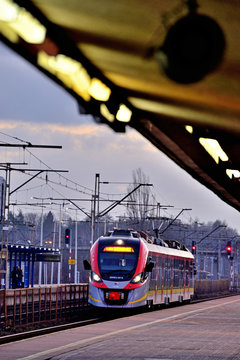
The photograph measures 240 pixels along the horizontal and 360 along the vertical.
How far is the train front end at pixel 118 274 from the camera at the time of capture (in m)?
31.6

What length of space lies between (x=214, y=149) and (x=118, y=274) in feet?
68.8

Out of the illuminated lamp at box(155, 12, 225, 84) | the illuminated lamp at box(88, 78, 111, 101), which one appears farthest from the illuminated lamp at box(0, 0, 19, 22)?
the illuminated lamp at box(88, 78, 111, 101)

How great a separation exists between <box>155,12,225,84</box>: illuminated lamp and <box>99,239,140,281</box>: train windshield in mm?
26900

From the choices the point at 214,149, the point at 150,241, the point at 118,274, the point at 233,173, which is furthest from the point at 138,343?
the point at 150,241

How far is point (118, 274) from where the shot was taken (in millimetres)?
31906

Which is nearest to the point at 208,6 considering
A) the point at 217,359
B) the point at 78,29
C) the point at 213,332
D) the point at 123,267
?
the point at 78,29

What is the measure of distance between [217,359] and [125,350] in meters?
2.43

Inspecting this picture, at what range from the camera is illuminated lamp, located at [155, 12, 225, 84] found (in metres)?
4.89

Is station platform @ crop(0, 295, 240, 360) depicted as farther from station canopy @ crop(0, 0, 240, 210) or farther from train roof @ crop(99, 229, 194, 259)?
station canopy @ crop(0, 0, 240, 210)

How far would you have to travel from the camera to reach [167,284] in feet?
125

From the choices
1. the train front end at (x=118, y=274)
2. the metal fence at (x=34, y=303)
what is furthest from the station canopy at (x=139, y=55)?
the train front end at (x=118, y=274)

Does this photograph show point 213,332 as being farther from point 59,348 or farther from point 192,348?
point 59,348

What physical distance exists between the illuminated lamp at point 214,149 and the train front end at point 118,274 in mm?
19859

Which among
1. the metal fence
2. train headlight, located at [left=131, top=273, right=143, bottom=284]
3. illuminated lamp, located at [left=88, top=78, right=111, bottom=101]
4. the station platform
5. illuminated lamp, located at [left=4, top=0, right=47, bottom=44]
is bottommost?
the station platform
